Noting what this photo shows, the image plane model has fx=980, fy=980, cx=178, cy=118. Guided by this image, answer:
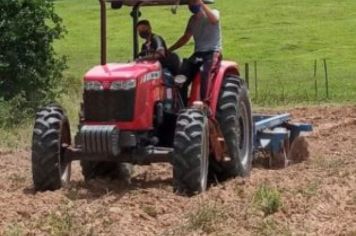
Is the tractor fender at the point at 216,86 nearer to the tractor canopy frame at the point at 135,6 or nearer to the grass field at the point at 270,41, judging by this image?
the tractor canopy frame at the point at 135,6

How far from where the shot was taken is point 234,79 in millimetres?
11766

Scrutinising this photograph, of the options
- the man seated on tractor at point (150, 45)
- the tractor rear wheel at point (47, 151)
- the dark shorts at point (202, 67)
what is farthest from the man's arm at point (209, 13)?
the tractor rear wheel at point (47, 151)

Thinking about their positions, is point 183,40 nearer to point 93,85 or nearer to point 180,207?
point 93,85

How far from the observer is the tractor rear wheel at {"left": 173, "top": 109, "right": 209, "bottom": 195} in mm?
10117

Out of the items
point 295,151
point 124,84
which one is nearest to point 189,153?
point 124,84

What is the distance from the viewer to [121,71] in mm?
10641

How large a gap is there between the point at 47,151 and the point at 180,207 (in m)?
1.75

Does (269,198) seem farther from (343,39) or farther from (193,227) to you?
(343,39)

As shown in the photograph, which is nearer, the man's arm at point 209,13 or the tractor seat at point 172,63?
the man's arm at point 209,13

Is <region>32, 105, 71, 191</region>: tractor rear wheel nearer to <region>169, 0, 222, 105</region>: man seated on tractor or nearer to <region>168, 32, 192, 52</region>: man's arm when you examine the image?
<region>169, 0, 222, 105</region>: man seated on tractor

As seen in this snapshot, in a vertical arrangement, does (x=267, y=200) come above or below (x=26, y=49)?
above

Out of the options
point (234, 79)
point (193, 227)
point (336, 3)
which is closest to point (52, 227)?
point (193, 227)

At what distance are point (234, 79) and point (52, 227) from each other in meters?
3.97

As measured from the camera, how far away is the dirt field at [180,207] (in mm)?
8633
